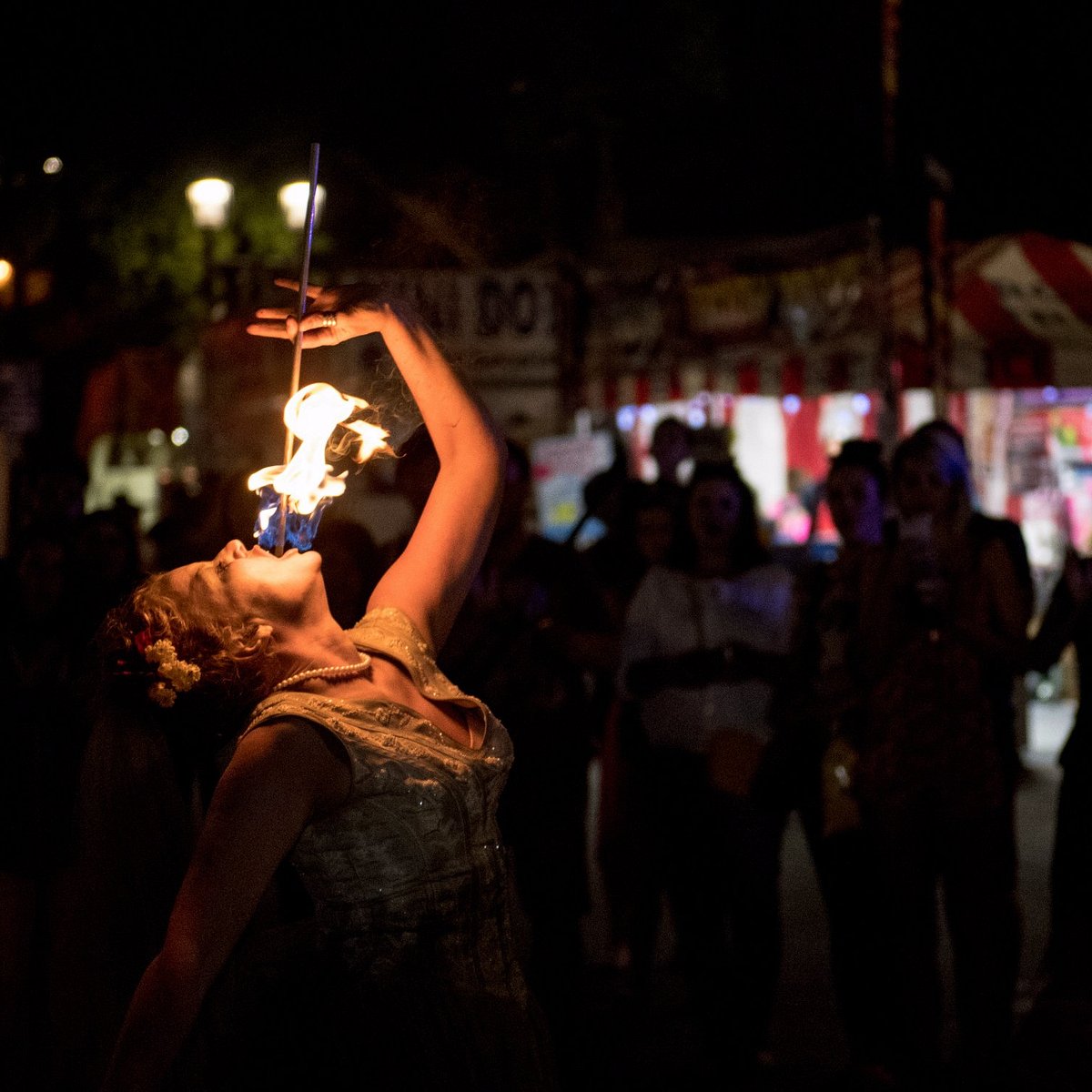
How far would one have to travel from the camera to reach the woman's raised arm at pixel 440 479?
2711mm

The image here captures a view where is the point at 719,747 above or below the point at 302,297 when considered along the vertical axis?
below

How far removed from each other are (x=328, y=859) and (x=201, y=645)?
1.34 ft

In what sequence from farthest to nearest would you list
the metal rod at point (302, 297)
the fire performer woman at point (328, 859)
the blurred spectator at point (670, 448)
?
the blurred spectator at point (670, 448) → the metal rod at point (302, 297) → the fire performer woman at point (328, 859)

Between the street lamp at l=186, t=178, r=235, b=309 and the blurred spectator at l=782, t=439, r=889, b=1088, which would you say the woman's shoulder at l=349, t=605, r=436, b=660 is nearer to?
the blurred spectator at l=782, t=439, r=889, b=1088

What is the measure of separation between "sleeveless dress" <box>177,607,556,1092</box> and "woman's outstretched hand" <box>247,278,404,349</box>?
697 mm

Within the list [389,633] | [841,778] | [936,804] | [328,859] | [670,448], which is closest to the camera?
[328,859]

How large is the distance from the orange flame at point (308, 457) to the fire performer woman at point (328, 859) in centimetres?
10

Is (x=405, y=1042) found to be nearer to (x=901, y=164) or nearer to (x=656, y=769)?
(x=656, y=769)

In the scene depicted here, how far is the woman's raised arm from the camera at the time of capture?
2.71 m

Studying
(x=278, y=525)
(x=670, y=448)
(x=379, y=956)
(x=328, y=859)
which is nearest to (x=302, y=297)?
(x=278, y=525)

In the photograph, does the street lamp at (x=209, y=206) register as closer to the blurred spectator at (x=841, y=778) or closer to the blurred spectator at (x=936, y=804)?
the blurred spectator at (x=841, y=778)

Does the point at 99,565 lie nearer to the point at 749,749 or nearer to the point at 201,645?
the point at 749,749

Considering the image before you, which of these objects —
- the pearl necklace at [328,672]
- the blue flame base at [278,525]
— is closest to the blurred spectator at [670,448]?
the blue flame base at [278,525]

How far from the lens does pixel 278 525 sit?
246 centimetres
